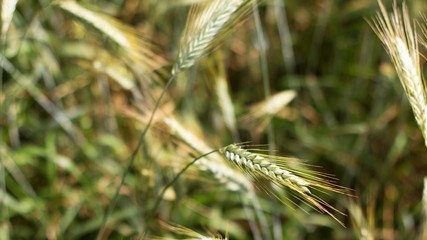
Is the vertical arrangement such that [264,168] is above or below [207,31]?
below

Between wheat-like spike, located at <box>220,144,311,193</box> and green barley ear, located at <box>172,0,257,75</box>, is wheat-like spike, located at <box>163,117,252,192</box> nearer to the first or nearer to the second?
green barley ear, located at <box>172,0,257,75</box>

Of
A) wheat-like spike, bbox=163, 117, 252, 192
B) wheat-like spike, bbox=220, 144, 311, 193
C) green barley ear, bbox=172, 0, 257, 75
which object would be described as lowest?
wheat-like spike, bbox=163, 117, 252, 192

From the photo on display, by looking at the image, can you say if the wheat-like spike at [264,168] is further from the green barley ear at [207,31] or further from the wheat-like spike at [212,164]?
the wheat-like spike at [212,164]

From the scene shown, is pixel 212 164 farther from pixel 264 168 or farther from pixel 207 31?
pixel 264 168

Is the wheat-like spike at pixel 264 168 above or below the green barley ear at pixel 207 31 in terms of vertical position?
below

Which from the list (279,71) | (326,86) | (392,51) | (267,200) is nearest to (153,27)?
(279,71)

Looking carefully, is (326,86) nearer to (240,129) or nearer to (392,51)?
(240,129)

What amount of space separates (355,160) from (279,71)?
84 centimetres

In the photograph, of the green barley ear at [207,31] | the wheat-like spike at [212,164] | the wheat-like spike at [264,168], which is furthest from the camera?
the wheat-like spike at [212,164]

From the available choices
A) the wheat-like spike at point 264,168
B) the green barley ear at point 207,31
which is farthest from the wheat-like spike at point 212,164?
the wheat-like spike at point 264,168

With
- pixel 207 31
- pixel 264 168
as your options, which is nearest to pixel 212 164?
pixel 207 31

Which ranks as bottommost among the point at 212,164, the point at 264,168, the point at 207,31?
the point at 212,164

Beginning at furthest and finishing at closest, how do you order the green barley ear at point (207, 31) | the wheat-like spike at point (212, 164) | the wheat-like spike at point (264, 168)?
1. the wheat-like spike at point (212, 164)
2. the green barley ear at point (207, 31)
3. the wheat-like spike at point (264, 168)

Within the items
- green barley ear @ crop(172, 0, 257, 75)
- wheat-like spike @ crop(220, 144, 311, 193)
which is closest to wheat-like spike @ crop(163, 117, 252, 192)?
green barley ear @ crop(172, 0, 257, 75)
